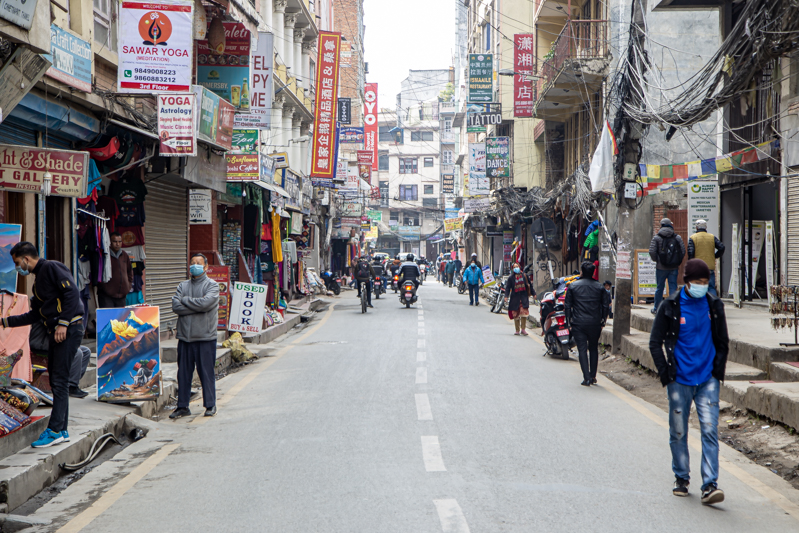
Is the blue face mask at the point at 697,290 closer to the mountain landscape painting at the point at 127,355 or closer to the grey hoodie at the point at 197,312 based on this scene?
the grey hoodie at the point at 197,312

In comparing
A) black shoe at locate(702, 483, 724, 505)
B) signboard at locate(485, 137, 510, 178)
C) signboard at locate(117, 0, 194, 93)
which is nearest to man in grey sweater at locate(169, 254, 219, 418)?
signboard at locate(117, 0, 194, 93)

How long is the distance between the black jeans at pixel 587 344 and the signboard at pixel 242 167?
29.0ft

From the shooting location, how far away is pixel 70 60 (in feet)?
34.6

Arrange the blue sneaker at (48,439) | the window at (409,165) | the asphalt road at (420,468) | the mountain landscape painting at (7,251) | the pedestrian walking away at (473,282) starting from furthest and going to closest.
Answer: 1. the window at (409,165)
2. the pedestrian walking away at (473,282)
3. the mountain landscape painting at (7,251)
4. the blue sneaker at (48,439)
5. the asphalt road at (420,468)

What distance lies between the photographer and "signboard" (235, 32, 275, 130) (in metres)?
18.7

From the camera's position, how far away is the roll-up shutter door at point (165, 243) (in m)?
15.2

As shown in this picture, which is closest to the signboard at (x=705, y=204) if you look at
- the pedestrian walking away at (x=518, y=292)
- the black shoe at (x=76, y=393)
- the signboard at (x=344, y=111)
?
the pedestrian walking away at (x=518, y=292)

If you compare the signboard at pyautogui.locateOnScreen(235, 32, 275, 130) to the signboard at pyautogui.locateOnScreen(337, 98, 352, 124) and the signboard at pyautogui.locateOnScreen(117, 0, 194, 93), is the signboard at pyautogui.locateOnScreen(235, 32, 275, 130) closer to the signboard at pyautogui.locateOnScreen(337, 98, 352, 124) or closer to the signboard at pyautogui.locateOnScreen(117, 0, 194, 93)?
the signboard at pyautogui.locateOnScreen(117, 0, 194, 93)

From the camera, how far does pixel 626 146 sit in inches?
531

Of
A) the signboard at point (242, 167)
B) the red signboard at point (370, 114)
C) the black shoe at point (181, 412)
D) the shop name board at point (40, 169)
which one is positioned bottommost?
the black shoe at point (181, 412)

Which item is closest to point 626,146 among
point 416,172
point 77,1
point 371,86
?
point 77,1

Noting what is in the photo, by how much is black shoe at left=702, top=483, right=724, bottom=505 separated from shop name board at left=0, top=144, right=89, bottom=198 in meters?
7.36

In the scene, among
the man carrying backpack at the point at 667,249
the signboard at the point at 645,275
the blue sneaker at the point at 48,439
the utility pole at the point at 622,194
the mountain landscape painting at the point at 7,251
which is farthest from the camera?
the signboard at the point at 645,275

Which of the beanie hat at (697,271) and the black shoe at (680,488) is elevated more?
the beanie hat at (697,271)
